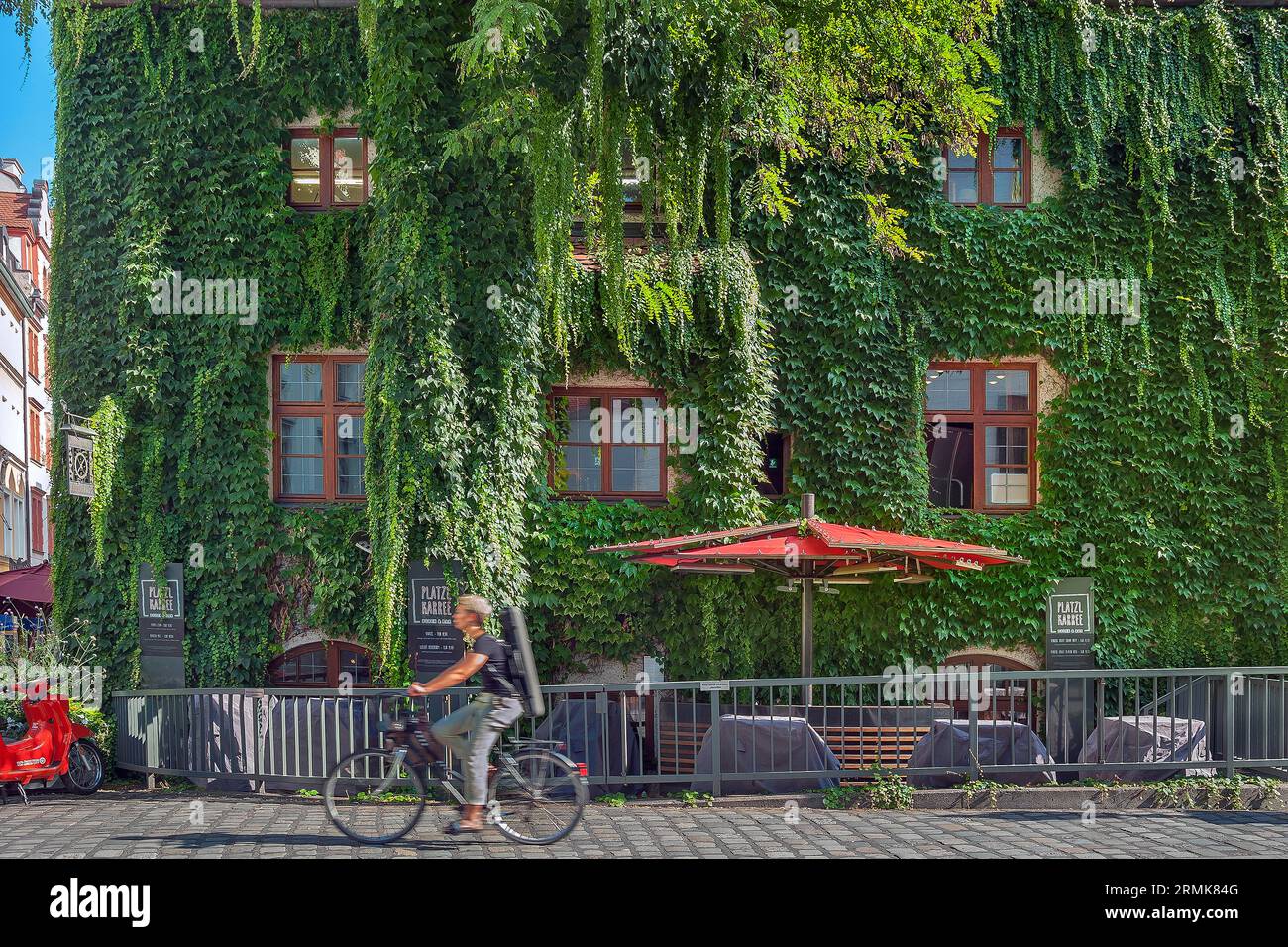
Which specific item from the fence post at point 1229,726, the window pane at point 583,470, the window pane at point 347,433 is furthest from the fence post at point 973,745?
the window pane at point 347,433

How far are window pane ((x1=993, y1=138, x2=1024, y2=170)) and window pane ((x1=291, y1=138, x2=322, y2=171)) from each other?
9.09 metres

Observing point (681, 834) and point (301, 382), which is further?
point (301, 382)

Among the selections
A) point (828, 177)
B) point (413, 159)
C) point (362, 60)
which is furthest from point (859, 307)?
point (362, 60)

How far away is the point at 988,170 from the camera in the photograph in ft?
54.6

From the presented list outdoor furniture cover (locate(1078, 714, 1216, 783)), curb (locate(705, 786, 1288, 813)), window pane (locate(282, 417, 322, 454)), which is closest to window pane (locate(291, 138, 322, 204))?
window pane (locate(282, 417, 322, 454))

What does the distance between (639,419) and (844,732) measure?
18.6 ft

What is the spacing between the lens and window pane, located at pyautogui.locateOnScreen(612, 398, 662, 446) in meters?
16.2

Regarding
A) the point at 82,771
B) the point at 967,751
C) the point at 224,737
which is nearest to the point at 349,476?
the point at 224,737

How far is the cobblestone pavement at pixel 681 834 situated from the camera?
9.03 m

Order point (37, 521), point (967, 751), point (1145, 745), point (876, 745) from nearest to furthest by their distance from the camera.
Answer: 1. point (967, 751)
2. point (876, 745)
3. point (1145, 745)
4. point (37, 521)

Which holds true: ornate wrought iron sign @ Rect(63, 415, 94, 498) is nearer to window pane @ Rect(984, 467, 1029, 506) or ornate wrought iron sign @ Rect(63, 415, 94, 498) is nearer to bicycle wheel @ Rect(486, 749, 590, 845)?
bicycle wheel @ Rect(486, 749, 590, 845)

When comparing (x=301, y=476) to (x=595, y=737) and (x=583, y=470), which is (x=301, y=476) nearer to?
(x=583, y=470)

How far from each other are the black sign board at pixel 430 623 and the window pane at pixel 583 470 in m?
2.70

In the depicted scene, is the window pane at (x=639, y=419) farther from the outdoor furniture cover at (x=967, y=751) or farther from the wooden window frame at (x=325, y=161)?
the outdoor furniture cover at (x=967, y=751)
